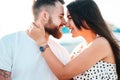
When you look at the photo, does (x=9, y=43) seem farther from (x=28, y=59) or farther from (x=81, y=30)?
(x=81, y=30)

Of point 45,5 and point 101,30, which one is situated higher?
point 45,5

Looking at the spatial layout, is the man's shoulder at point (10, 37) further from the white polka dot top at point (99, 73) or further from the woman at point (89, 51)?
the white polka dot top at point (99, 73)

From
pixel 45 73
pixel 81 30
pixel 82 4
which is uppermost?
pixel 82 4

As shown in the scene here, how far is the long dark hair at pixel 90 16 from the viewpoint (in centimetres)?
275

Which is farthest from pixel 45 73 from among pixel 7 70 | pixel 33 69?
pixel 7 70

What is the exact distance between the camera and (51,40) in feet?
9.19

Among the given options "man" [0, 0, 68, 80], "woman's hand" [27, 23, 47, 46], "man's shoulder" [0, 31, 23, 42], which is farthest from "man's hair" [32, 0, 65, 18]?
"man's shoulder" [0, 31, 23, 42]

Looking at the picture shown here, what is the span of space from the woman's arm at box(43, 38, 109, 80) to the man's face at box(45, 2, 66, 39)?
0.18 metres

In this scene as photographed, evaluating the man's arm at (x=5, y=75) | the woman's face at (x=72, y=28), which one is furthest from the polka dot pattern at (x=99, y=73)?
the man's arm at (x=5, y=75)

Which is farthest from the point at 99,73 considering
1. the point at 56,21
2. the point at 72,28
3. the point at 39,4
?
the point at 39,4

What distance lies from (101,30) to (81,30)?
15cm

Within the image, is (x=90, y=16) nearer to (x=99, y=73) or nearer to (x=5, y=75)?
(x=99, y=73)

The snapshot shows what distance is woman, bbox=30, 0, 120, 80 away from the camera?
8.78 feet

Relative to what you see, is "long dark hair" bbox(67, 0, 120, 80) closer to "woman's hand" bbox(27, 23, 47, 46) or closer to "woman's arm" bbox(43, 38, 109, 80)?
"woman's arm" bbox(43, 38, 109, 80)
